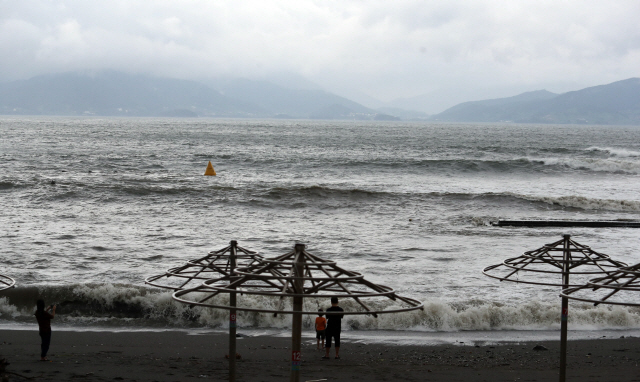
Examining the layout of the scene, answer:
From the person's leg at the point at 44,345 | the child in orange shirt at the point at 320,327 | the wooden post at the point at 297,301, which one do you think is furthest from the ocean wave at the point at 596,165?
the wooden post at the point at 297,301

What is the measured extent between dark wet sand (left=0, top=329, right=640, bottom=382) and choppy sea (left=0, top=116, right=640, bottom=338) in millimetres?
1469

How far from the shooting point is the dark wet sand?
1007 cm

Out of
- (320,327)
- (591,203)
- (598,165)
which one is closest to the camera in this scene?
(320,327)

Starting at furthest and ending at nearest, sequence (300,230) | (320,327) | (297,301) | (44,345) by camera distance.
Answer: (300,230) → (320,327) → (44,345) → (297,301)

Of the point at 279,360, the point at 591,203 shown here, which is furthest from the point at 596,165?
the point at 279,360

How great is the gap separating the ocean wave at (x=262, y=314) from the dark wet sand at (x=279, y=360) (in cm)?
106

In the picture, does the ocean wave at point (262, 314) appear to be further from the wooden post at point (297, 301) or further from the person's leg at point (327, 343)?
the wooden post at point (297, 301)

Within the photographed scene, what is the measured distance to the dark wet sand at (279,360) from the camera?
1007cm

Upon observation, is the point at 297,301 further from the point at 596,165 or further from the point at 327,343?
the point at 596,165

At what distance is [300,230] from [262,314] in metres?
11.1

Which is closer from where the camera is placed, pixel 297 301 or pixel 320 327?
→ pixel 297 301

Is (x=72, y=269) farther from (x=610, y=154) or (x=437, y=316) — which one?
(x=610, y=154)

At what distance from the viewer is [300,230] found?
2508 centimetres

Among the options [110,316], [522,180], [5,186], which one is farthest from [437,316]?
[522,180]
